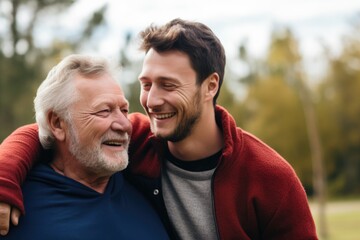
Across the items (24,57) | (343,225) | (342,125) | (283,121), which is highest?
(24,57)

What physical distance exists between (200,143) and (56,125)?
2.83 feet

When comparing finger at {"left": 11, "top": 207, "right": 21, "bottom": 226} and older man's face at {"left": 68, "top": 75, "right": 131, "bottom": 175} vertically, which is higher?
older man's face at {"left": 68, "top": 75, "right": 131, "bottom": 175}

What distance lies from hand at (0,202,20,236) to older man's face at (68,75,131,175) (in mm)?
515

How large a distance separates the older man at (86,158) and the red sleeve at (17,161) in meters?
0.09

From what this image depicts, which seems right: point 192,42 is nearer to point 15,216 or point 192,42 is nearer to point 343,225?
point 15,216

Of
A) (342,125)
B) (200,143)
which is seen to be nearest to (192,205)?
(200,143)

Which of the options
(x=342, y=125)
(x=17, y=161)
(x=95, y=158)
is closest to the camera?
(x=17, y=161)

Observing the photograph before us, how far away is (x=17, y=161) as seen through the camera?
3.24m

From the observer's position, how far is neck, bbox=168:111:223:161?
3635mm

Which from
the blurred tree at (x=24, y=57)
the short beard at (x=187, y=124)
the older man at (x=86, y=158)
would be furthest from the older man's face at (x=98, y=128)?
the blurred tree at (x=24, y=57)

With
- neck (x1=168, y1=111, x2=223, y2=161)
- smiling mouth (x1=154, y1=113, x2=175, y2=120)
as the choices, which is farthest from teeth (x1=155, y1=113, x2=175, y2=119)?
neck (x1=168, y1=111, x2=223, y2=161)

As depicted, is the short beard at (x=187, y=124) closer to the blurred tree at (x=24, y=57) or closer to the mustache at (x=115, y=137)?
the mustache at (x=115, y=137)

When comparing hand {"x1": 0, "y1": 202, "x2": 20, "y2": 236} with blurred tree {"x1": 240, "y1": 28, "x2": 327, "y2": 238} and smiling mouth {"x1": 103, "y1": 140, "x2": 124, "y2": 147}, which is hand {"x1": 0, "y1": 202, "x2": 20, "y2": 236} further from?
blurred tree {"x1": 240, "y1": 28, "x2": 327, "y2": 238}

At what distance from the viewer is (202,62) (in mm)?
3639
